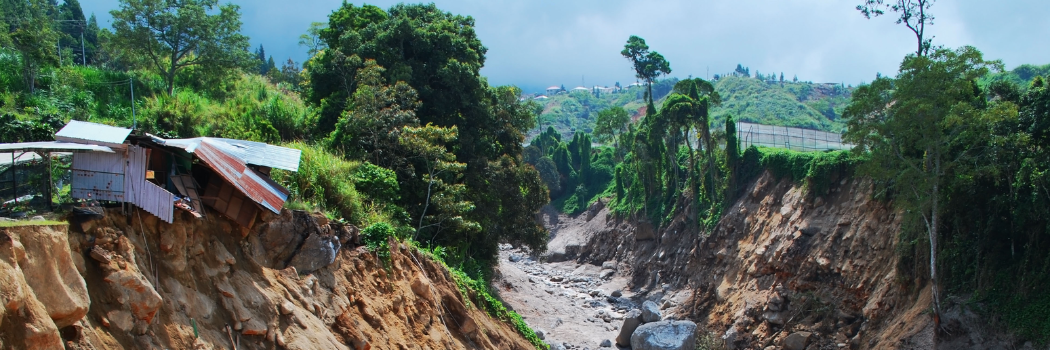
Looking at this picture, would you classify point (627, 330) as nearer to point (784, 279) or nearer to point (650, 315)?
point (650, 315)

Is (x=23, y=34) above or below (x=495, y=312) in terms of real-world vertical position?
above

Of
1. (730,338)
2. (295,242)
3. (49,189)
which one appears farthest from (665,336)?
(49,189)

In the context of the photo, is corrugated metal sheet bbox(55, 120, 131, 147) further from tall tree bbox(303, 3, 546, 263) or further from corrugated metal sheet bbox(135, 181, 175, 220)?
tall tree bbox(303, 3, 546, 263)

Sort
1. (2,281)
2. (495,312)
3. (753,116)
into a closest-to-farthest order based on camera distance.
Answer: (2,281) → (495,312) → (753,116)

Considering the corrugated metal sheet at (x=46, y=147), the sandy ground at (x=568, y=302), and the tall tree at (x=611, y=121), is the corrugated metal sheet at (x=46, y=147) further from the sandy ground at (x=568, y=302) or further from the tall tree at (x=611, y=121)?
the tall tree at (x=611, y=121)

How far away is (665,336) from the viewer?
25.3 meters

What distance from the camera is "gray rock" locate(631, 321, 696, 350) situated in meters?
24.9

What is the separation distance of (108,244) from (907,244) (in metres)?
22.8

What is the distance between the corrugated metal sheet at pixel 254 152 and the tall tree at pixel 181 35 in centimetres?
1197

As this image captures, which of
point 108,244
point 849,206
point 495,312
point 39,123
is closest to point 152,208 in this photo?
point 108,244

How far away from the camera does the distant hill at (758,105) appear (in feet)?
263

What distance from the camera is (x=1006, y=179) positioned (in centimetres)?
2028

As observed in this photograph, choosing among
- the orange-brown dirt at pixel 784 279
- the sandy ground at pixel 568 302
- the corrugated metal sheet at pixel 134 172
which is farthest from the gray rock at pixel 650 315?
the corrugated metal sheet at pixel 134 172

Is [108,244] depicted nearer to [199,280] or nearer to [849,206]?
[199,280]
